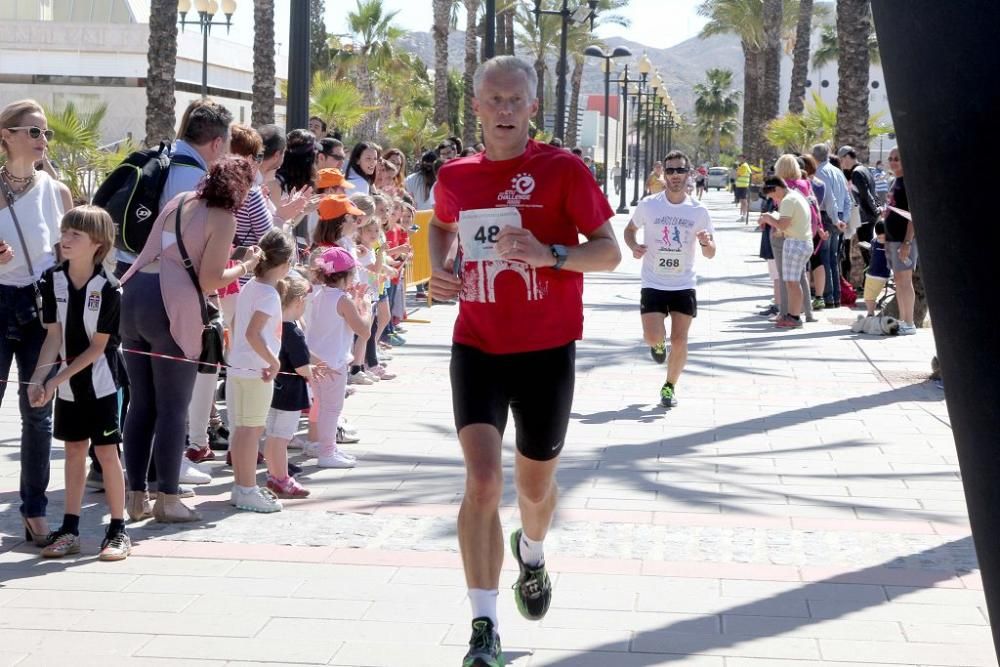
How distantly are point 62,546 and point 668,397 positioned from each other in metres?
5.31

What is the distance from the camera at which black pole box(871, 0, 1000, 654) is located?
2057mm

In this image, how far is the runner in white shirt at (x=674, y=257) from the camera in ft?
33.2

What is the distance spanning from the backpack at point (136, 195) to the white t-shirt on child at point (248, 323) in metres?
0.62

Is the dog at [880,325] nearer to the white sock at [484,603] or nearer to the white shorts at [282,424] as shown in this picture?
the white shorts at [282,424]

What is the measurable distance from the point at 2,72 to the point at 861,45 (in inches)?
1965

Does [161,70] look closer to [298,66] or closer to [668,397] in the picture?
[298,66]

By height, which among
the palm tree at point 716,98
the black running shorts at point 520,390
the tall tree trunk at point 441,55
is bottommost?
the black running shorts at point 520,390

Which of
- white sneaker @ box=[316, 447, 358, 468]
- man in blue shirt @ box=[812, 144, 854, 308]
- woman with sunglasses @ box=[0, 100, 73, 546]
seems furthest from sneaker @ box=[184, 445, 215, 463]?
man in blue shirt @ box=[812, 144, 854, 308]

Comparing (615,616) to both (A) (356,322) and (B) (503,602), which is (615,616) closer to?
(B) (503,602)

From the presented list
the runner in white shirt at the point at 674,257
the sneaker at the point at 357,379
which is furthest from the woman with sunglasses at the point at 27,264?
the runner in white shirt at the point at 674,257

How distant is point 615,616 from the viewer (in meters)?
5.08

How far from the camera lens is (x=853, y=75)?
20656 mm

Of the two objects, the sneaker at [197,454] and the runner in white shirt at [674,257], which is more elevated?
the runner in white shirt at [674,257]

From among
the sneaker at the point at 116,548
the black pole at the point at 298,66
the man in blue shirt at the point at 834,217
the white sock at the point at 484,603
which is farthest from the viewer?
the man in blue shirt at the point at 834,217
